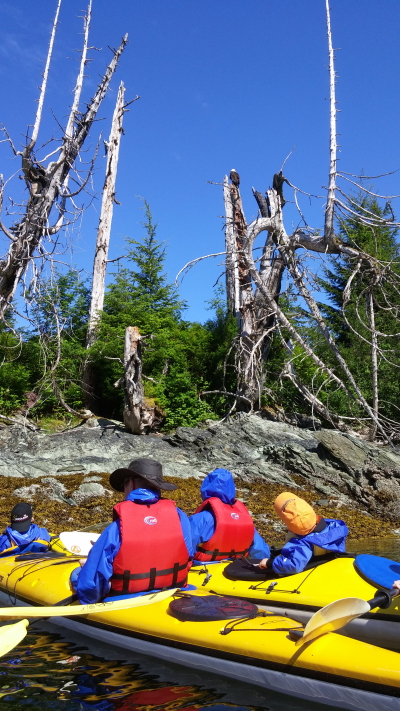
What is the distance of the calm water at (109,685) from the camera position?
10.5 ft

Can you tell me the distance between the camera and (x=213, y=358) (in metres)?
17.5

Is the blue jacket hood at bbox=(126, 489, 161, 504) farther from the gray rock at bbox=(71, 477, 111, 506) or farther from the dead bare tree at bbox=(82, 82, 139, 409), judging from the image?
the dead bare tree at bbox=(82, 82, 139, 409)

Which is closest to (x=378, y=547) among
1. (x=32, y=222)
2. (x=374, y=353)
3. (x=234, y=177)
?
(x=374, y=353)

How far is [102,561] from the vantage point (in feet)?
13.2

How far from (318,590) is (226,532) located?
4.50ft

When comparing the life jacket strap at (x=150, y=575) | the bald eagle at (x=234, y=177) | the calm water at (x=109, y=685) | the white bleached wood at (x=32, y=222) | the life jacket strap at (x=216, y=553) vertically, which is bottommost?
the calm water at (x=109, y=685)

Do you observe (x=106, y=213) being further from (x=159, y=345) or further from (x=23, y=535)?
(x=23, y=535)

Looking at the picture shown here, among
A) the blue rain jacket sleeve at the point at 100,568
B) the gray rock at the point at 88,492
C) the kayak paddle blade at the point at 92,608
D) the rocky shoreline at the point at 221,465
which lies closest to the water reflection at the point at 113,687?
the kayak paddle blade at the point at 92,608

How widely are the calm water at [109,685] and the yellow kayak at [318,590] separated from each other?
1028 millimetres

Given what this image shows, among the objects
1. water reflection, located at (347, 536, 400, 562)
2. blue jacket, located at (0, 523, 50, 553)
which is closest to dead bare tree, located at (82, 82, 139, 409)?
water reflection, located at (347, 536, 400, 562)

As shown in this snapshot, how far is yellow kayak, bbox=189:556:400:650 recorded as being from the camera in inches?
154

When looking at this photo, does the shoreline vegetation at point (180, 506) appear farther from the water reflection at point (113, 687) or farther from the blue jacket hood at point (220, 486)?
the water reflection at point (113, 687)

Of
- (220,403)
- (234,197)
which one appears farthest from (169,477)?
(234,197)

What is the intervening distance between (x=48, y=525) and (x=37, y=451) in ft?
12.8
